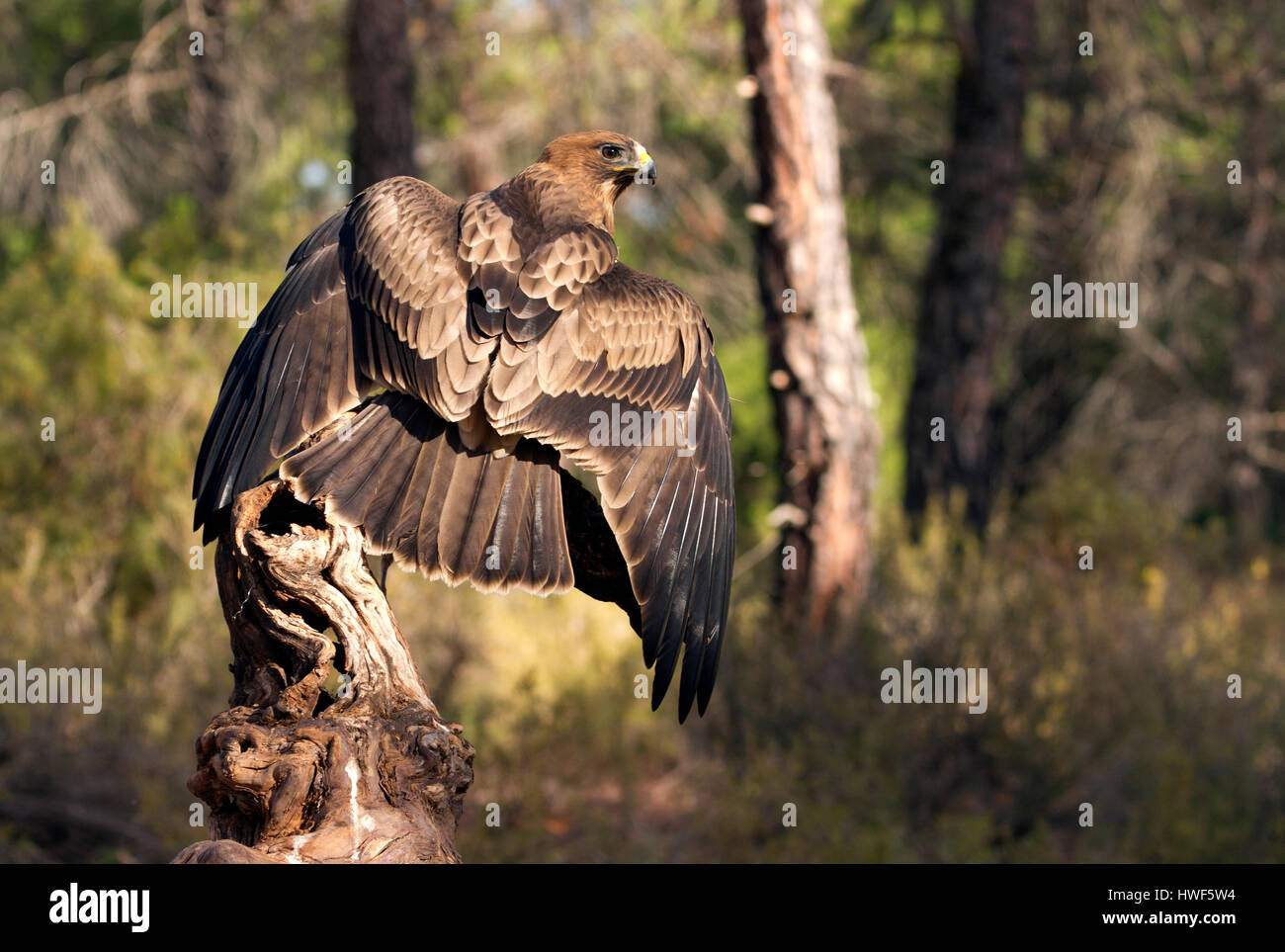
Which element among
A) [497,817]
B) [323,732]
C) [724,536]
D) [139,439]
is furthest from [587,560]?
[139,439]

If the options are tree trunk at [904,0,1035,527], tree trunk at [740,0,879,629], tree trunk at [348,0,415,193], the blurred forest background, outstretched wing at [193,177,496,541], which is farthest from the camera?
tree trunk at [904,0,1035,527]

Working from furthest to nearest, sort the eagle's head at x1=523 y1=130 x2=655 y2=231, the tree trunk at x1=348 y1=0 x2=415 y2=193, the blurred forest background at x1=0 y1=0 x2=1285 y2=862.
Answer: the tree trunk at x1=348 y1=0 x2=415 y2=193, the blurred forest background at x1=0 y1=0 x2=1285 y2=862, the eagle's head at x1=523 y1=130 x2=655 y2=231

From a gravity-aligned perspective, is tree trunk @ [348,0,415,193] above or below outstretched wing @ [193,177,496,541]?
above

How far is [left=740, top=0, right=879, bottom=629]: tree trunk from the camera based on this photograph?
22.6ft

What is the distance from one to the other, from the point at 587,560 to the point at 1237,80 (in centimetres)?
1164

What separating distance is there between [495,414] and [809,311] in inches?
156

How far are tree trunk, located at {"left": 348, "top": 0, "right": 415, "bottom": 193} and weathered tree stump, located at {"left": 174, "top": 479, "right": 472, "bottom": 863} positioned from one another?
17.4ft

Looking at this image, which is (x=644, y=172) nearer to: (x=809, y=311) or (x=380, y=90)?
(x=809, y=311)

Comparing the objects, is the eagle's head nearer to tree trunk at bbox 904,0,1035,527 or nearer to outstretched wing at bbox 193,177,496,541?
outstretched wing at bbox 193,177,496,541

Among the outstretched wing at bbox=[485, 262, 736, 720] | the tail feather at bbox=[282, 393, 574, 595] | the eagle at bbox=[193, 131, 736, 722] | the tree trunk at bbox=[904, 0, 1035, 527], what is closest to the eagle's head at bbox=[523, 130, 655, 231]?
the eagle at bbox=[193, 131, 736, 722]

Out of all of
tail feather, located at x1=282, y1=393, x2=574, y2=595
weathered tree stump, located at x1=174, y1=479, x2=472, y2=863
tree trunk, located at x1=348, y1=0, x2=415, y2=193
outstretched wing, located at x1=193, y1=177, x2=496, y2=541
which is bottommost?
weathered tree stump, located at x1=174, y1=479, x2=472, y2=863

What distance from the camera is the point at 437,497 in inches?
123

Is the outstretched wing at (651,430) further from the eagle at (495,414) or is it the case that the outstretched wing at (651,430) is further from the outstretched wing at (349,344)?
the outstretched wing at (349,344)
